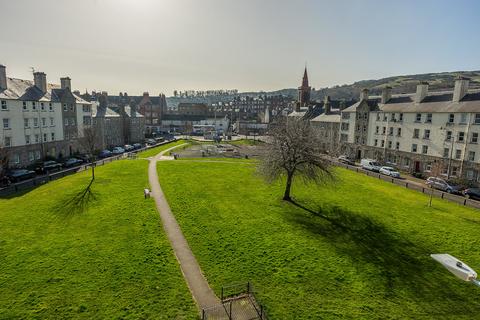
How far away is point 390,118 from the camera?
5816cm

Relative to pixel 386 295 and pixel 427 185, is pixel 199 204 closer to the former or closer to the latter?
pixel 386 295

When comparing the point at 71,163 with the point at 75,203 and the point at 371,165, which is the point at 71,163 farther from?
the point at 371,165

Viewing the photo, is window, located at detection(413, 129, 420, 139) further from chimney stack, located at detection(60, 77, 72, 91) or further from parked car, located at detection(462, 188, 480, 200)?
chimney stack, located at detection(60, 77, 72, 91)

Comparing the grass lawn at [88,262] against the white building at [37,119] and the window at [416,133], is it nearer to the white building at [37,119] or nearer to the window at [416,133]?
the white building at [37,119]

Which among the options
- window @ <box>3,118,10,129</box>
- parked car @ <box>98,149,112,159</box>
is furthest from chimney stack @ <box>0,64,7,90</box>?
parked car @ <box>98,149,112,159</box>

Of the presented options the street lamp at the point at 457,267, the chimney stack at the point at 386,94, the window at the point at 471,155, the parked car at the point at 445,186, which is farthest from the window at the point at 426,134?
the street lamp at the point at 457,267

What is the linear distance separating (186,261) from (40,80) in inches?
2123

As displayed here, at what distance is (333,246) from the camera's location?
22.2 m

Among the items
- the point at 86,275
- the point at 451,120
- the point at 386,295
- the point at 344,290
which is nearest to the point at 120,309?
the point at 86,275

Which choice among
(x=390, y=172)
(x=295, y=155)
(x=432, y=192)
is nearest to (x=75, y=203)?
(x=295, y=155)

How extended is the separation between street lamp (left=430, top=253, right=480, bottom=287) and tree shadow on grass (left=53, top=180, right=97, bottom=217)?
30501 mm

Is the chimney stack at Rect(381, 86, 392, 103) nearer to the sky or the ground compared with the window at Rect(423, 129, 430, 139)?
nearer to the sky

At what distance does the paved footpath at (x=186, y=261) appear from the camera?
15.5 meters

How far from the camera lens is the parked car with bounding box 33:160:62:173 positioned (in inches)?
1810
